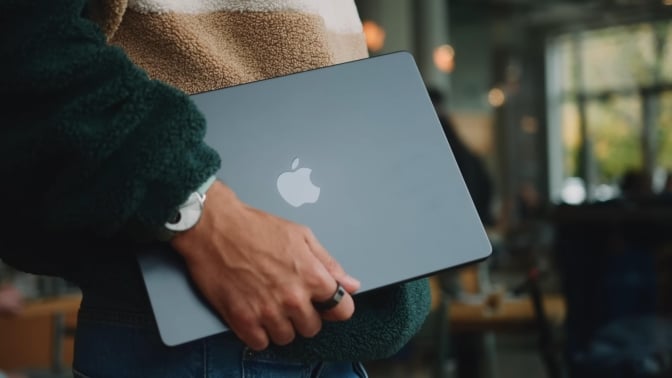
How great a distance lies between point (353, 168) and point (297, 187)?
0.16 ft

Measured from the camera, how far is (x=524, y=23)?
17391 millimetres

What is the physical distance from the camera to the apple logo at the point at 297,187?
26.5 inches

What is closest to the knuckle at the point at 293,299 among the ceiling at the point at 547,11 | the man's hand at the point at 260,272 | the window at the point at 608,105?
the man's hand at the point at 260,272

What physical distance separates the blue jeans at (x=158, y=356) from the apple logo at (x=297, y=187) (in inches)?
4.6

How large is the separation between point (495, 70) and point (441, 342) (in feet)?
47.2

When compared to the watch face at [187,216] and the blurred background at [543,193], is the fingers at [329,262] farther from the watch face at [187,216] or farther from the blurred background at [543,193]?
the blurred background at [543,193]

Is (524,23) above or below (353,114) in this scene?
below

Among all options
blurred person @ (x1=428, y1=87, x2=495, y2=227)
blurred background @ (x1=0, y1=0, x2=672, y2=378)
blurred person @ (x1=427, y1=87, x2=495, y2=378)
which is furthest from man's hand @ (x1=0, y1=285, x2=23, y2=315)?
blurred person @ (x1=428, y1=87, x2=495, y2=227)

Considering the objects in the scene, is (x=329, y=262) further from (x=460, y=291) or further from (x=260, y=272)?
(x=460, y=291)

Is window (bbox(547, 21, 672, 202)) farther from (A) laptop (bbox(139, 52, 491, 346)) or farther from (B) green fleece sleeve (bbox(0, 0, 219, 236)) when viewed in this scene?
(B) green fleece sleeve (bbox(0, 0, 219, 236))

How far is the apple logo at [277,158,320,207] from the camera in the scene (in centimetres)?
67

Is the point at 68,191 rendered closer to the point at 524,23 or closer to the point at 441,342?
the point at 441,342

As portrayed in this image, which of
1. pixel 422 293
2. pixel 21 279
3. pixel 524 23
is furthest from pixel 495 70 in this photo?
pixel 422 293

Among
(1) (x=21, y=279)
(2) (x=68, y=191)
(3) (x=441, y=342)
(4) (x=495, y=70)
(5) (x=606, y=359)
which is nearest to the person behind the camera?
(2) (x=68, y=191)
